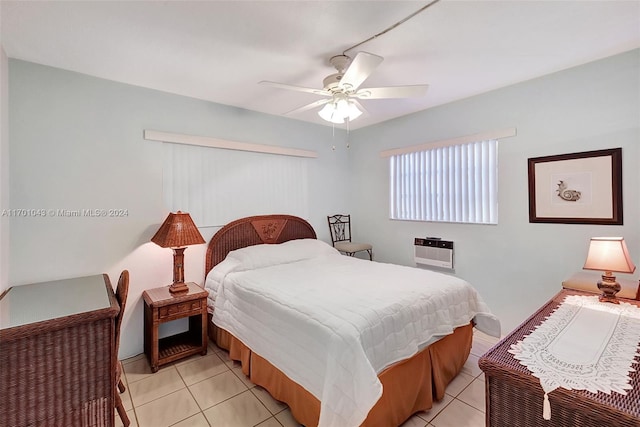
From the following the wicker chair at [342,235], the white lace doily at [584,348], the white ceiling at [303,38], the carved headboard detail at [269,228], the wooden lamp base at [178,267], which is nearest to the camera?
the white lace doily at [584,348]

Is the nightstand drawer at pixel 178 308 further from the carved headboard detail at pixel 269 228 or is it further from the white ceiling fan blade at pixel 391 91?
the white ceiling fan blade at pixel 391 91

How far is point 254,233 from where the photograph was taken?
3.51 meters

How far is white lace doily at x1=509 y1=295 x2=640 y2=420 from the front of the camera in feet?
3.58

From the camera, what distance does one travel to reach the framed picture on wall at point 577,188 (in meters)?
2.32

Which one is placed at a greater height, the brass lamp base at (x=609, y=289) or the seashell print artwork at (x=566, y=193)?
the seashell print artwork at (x=566, y=193)

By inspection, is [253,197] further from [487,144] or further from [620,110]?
[620,110]

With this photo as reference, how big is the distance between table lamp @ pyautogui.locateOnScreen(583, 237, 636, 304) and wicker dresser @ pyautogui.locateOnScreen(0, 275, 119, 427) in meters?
3.12

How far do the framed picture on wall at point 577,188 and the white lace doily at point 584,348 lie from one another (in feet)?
2.96

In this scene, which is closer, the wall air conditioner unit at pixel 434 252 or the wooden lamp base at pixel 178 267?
the wooden lamp base at pixel 178 267

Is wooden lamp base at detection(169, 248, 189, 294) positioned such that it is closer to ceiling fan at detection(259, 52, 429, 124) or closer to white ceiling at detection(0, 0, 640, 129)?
white ceiling at detection(0, 0, 640, 129)

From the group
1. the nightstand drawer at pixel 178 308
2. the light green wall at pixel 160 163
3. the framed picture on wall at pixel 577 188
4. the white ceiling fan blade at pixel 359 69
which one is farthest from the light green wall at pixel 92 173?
the framed picture on wall at pixel 577 188

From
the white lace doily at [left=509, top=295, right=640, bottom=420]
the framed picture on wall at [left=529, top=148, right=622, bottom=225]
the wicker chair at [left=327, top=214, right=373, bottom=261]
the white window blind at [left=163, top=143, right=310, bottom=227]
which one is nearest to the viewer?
the white lace doily at [left=509, top=295, right=640, bottom=420]

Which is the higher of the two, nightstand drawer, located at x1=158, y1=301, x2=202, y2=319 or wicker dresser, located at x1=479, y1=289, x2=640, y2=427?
wicker dresser, located at x1=479, y1=289, x2=640, y2=427

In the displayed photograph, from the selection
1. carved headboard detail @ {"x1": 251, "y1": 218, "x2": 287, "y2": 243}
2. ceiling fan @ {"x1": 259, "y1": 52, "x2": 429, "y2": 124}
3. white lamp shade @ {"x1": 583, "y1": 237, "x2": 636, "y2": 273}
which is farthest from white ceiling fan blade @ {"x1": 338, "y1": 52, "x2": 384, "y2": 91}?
carved headboard detail @ {"x1": 251, "y1": 218, "x2": 287, "y2": 243}
